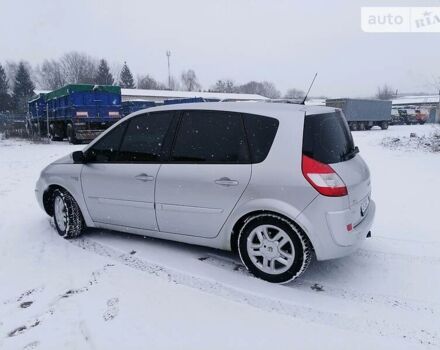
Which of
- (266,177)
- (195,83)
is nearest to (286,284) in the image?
(266,177)

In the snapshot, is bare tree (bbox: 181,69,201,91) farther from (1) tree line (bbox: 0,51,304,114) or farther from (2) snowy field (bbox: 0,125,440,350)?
(2) snowy field (bbox: 0,125,440,350)

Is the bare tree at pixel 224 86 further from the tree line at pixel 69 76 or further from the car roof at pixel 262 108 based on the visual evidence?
the car roof at pixel 262 108

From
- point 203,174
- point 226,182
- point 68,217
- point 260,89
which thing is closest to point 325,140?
point 226,182

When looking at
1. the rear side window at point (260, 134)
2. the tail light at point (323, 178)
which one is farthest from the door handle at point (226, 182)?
the tail light at point (323, 178)

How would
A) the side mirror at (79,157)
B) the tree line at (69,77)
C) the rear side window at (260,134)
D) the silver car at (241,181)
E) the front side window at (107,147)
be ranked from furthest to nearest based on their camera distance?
the tree line at (69,77) < the side mirror at (79,157) < the front side window at (107,147) < the rear side window at (260,134) < the silver car at (241,181)

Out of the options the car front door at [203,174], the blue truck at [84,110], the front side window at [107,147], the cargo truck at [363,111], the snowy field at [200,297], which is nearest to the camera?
the snowy field at [200,297]

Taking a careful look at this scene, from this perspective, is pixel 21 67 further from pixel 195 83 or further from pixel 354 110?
pixel 354 110

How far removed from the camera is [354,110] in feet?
111

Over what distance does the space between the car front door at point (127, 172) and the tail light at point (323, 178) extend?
164cm

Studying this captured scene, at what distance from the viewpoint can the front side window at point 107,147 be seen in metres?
4.27

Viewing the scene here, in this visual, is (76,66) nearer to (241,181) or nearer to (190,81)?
(190,81)

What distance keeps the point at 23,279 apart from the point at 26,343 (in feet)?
3.68

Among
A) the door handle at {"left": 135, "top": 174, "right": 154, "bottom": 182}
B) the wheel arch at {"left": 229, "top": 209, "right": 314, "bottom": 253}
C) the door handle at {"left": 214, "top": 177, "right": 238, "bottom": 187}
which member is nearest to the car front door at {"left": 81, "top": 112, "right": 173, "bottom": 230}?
the door handle at {"left": 135, "top": 174, "right": 154, "bottom": 182}

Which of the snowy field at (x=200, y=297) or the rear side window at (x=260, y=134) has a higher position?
the rear side window at (x=260, y=134)
